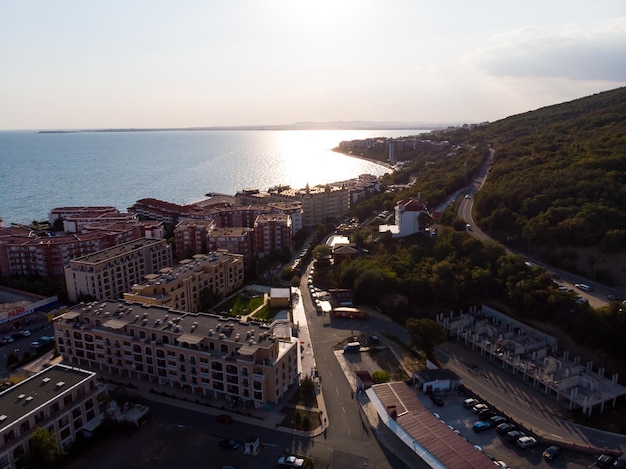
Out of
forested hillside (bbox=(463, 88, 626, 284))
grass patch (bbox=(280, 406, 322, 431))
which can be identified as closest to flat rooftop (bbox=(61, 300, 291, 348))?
grass patch (bbox=(280, 406, 322, 431))

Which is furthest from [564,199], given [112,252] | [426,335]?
[112,252]

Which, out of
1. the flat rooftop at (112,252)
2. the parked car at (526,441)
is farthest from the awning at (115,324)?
the parked car at (526,441)

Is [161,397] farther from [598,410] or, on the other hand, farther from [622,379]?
[622,379]

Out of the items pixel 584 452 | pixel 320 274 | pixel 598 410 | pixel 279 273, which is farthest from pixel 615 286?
pixel 279 273

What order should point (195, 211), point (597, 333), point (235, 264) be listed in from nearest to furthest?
point (597, 333), point (235, 264), point (195, 211)

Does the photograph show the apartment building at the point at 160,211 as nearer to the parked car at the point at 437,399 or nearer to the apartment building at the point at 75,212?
the apartment building at the point at 75,212

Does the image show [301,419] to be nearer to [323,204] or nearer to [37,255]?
[37,255]
